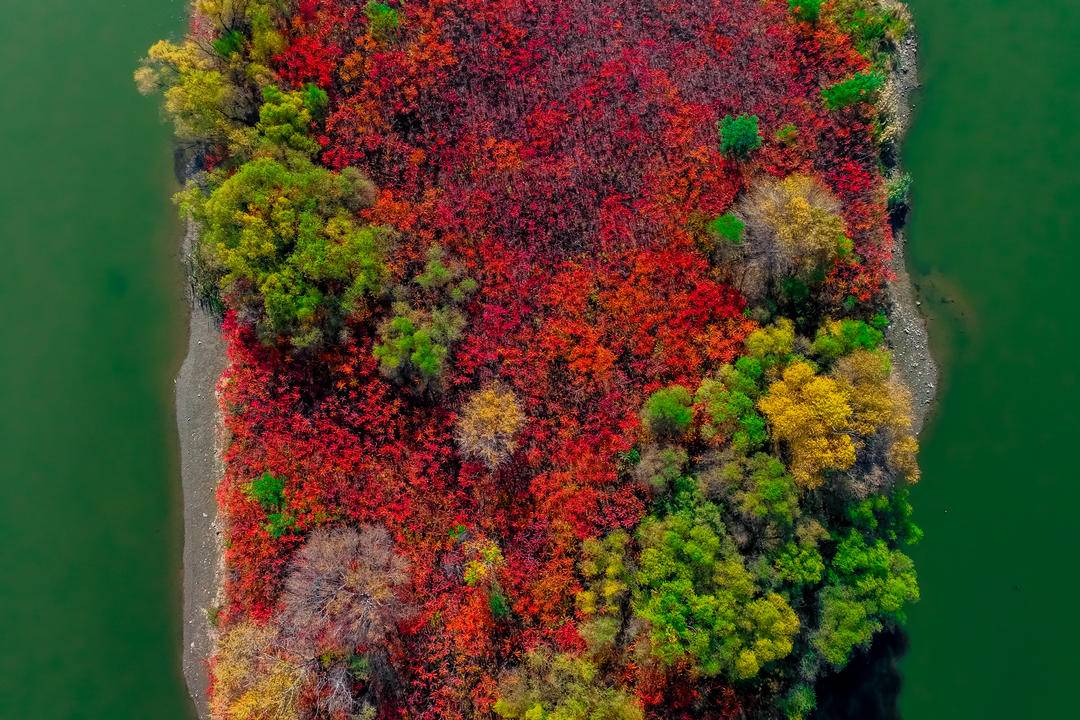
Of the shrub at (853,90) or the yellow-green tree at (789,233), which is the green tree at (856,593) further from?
the shrub at (853,90)

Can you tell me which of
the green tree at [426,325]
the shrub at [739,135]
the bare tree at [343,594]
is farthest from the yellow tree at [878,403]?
the bare tree at [343,594]

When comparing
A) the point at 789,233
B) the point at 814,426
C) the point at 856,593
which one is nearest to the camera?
the point at 814,426

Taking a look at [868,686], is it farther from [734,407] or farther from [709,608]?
[734,407]

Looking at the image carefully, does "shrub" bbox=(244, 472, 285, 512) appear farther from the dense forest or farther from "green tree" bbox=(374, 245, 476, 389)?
"green tree" bbox=(374, 245, 476, 389)

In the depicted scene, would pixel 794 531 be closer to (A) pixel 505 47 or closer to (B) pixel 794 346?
(B) pixel 794 346

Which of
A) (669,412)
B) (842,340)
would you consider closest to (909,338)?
(842,340)

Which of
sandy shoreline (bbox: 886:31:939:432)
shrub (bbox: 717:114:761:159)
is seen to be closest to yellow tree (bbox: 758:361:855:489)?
sandy shoreline (bbox: 886:31:939:432)

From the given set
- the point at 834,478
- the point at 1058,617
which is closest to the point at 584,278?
the point at 834,478
